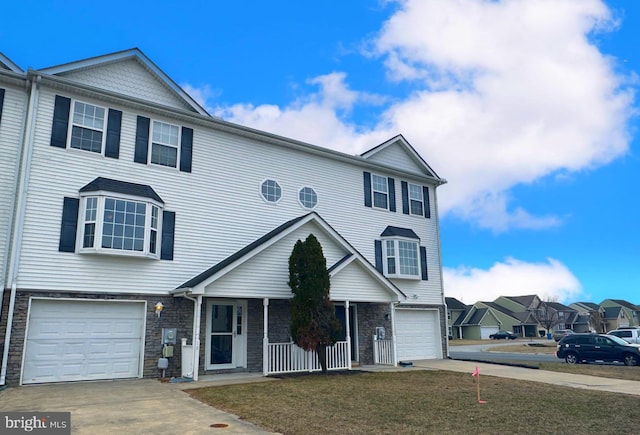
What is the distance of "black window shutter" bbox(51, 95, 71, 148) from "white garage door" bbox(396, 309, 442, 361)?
13.6 metres

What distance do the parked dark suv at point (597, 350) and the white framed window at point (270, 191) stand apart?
1449 centimetres

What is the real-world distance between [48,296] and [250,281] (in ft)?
17.6

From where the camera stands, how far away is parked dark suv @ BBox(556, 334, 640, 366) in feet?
61.7

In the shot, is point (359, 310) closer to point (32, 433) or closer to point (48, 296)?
point (48, 296)

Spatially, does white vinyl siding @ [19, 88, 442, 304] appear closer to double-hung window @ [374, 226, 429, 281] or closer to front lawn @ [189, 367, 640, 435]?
double-hung window @ [374, 226, 429, 281]

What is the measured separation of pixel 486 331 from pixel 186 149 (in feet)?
193

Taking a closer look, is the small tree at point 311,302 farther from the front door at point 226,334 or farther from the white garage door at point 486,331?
the white garage door at point 486,331

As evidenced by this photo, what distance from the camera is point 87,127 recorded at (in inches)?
530

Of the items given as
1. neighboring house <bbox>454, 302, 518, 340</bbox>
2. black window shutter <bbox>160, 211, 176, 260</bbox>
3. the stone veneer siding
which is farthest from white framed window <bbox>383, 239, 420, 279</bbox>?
neighboring house <bbox>454, 302, 518, 340</bbox>

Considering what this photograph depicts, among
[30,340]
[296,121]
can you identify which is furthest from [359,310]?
[30,340]

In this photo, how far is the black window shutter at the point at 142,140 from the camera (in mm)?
14117

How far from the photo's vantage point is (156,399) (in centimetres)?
971

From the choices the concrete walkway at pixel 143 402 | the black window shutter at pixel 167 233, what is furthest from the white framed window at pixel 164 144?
the concrete walkway at pixel 143 402

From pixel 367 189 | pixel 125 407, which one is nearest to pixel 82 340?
pixel 125 407
